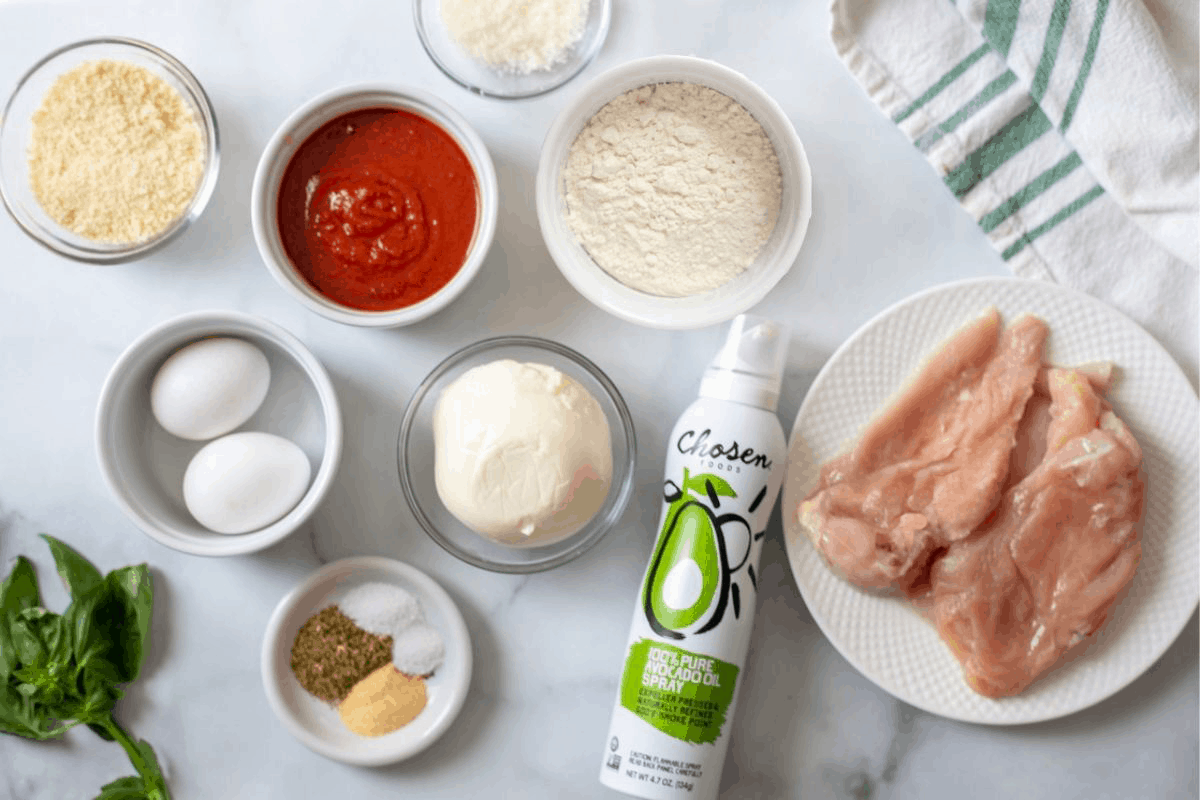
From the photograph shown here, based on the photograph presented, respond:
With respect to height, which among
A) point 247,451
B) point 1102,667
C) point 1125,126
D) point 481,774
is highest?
point 247,451

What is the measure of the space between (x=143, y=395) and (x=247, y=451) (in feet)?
0.58

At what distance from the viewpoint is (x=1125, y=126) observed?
1067 millimetres

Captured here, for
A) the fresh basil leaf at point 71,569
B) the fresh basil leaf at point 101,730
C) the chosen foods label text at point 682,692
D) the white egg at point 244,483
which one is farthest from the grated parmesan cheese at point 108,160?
the chosen foods label text at point 682,692

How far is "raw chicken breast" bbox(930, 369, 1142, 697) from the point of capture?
1.04 m

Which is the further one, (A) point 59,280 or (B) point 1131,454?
(A) point 59,280

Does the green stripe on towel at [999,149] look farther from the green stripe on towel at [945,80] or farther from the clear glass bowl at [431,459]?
the clear glass bowl at [431,459]

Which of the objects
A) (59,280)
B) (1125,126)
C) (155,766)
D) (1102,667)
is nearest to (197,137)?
(59,280)

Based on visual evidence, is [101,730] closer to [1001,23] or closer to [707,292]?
[707,292]

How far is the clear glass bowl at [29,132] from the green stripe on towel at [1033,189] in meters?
0.96

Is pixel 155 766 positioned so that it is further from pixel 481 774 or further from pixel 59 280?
pixel 59 280

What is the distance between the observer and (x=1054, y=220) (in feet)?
3.63

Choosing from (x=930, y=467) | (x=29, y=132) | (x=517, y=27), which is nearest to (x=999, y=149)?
(x=930, y=467)

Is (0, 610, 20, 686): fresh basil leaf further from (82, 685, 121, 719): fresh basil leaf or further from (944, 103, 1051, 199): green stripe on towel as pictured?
(944, 103, 1051, 199): green stripe on towel

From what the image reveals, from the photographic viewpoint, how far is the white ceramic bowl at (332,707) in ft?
3.59
